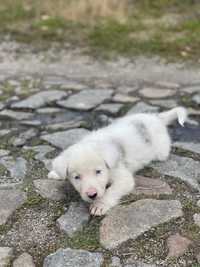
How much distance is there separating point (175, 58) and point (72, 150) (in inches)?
175

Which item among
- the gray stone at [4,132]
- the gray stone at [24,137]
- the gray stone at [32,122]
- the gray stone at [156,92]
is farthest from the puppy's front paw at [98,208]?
the gray stone at [156,92]

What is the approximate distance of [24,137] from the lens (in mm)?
5914

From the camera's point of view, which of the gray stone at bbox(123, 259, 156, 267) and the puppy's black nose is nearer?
the gray stone at bbox(123, 259, 156, 267)

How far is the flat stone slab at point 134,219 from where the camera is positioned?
4062 mm

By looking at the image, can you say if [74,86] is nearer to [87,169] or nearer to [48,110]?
[48,110]

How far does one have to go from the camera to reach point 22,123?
630cm

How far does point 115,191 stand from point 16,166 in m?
1.10

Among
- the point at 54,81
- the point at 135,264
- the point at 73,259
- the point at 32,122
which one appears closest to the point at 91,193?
the point at 73,259

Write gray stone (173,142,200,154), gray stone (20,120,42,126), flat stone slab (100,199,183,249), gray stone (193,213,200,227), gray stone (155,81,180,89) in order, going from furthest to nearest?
gray stone (155,81,180,89) → gray stone (20,120,42,126) → gray stone (173,142,200,154) → gray stone (193,213,200,227) → flat stone slab (100,199,183,249)

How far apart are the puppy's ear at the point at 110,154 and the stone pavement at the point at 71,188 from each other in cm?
30

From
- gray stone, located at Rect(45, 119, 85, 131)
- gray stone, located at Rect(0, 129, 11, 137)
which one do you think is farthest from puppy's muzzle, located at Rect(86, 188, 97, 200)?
gray stone, located at Rect(0, 129, 11, 137)

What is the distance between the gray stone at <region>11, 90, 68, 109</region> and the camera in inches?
269

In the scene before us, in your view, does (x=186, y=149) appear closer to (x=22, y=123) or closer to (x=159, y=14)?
(x=22, y=123)

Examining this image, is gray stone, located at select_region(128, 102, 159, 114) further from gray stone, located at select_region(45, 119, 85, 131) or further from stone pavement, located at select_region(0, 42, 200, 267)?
gray stone, located at select_region(45, 119, 85, 131)
